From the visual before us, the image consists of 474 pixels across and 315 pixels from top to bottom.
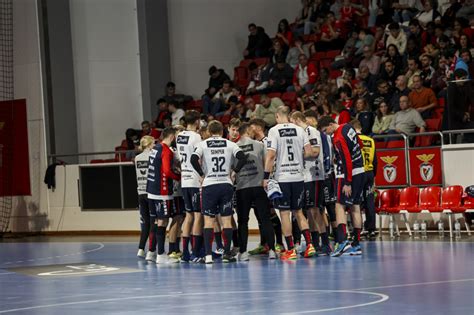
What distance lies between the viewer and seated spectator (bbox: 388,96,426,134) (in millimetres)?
18234

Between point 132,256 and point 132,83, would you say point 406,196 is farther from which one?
point 132,83

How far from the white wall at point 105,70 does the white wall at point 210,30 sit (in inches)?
52.6

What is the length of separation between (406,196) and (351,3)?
8616mm

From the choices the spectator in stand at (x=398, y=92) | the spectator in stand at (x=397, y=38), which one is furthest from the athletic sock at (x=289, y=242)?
the spectator in stand at (x=397, y=38)

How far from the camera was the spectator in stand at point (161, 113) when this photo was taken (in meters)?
23.9

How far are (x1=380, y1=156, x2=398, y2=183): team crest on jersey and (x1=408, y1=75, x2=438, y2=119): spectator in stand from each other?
1.17 m

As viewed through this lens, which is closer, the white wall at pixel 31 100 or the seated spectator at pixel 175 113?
the seated spectator at pixel 175 113

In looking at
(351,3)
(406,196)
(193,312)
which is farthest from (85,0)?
(193,312)

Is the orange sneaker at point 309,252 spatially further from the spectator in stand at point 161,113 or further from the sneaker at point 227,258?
the spectator in stand at point 161,113

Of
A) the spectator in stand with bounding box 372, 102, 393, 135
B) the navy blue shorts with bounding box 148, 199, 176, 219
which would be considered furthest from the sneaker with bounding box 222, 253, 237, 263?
the spectator in stand with bounding box 372, 102, 393, 135

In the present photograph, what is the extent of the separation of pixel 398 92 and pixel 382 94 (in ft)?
1.30

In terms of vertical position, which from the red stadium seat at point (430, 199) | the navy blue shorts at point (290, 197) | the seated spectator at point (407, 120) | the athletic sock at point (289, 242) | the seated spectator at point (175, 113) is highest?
the seated spectator at point (175, 113)

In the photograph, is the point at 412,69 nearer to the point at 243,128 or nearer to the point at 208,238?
the point at 243,128

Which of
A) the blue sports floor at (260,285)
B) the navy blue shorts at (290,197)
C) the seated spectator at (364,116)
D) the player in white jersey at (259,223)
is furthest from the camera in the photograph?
the seated spectator at (364,116)
